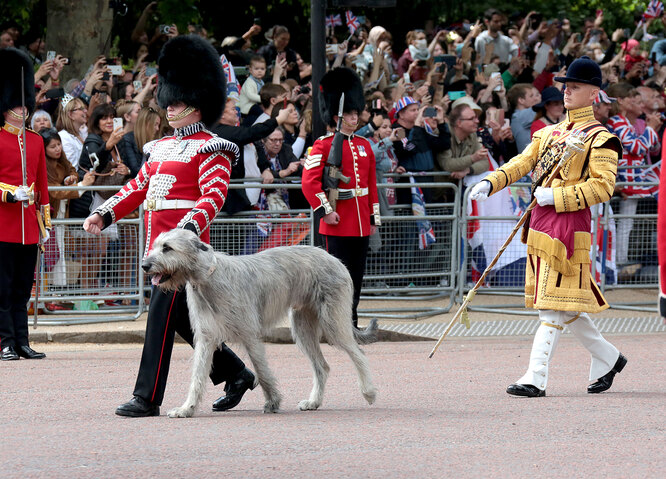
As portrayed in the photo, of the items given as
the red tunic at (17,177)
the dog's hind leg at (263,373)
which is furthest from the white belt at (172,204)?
the red tunic at (17,177)

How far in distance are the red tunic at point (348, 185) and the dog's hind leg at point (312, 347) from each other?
276cm

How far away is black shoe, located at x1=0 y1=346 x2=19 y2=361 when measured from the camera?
9.87m

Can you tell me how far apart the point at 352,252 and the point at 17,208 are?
2904 millimetres

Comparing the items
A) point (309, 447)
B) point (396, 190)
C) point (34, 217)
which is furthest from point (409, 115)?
point (309, 447)

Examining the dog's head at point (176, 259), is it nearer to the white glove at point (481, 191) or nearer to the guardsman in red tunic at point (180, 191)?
the guardsman in red tunic at point (180, 191)

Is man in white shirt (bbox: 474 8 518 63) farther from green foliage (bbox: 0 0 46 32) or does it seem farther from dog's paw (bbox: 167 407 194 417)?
dog's paw (bbox: 167 407 194 417)

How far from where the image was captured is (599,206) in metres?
13.1

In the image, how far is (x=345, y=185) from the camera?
10.8m

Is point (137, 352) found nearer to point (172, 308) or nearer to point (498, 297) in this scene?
point (172, 308)

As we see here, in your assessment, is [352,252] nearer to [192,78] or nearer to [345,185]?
[345,185]

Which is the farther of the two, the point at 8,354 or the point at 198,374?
the point at 8,354

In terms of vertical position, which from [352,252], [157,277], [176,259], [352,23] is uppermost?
[352,23]

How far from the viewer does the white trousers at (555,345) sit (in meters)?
7.92

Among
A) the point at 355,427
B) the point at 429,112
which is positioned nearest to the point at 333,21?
the point at 429,112
